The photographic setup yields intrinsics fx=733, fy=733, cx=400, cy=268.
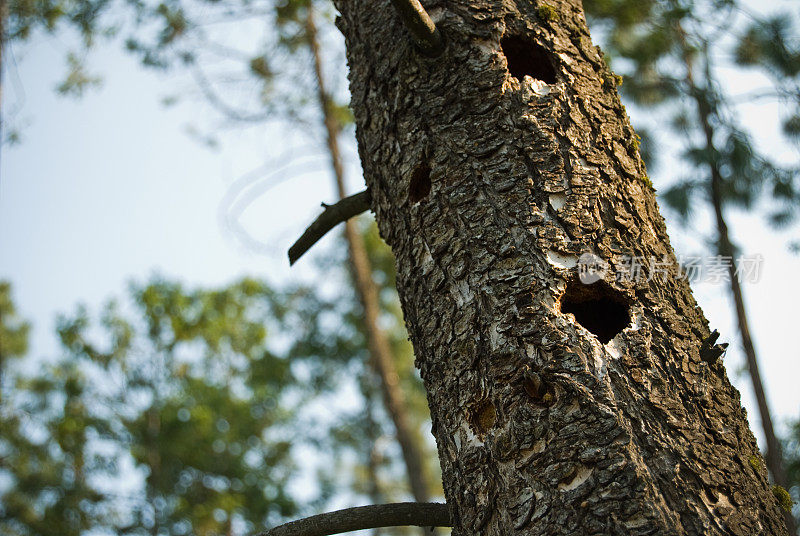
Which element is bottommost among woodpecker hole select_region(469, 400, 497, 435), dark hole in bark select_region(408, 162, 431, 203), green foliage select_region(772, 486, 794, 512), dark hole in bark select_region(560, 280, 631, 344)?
green foliage select_region(772, 486, 794, 512)

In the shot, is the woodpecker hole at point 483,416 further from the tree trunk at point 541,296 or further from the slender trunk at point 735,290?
the slender trunk at point 735,290

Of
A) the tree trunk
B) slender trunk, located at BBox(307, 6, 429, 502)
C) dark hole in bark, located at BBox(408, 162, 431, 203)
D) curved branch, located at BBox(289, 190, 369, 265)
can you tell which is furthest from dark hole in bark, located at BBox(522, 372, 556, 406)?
slender trunk, located at BBox(307, 6, 429, 502)

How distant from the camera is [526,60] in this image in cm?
243

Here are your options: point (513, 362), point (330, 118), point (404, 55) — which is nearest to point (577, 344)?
point (513, 362)

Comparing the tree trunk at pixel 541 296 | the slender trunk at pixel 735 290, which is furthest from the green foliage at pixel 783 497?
the slender trunk at pixel 735 290

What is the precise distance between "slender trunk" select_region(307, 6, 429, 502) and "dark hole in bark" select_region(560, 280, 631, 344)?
7107 mm

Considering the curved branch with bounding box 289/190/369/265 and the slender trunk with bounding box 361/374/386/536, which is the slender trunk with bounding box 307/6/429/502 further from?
the curved branch with bounding box 289/190/369/265

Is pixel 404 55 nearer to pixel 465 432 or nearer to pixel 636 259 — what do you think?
pixel 636 259

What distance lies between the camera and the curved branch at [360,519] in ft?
6.73

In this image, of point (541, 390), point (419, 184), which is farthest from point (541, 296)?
point (419, 184)

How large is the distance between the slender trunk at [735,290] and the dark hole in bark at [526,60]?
2791 millimetres

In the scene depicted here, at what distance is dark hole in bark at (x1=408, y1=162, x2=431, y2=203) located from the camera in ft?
7.24

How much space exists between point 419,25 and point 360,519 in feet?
4.76

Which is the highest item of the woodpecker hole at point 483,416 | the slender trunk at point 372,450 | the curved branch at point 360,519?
the woodpecker hole at point 483,416
